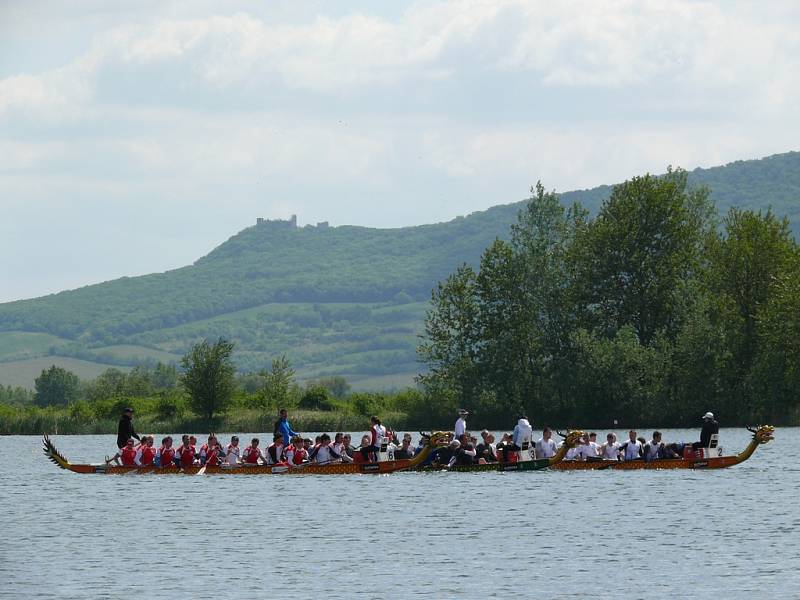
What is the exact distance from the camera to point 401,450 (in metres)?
48.9

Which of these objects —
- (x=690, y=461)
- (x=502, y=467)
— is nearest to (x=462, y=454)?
(x=502, y=467)

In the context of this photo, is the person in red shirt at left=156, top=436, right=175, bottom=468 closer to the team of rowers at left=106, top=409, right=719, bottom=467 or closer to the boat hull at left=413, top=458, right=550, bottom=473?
the team of rowers at left=106, top=409, right=719, bottom=467

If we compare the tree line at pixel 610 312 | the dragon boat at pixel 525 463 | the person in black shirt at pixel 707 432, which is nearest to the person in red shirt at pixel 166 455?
the dragon boat at pixel 525 463

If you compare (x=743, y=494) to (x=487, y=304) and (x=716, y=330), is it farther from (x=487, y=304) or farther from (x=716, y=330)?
(x=487, y=304)

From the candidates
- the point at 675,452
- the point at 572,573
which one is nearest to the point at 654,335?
the point at 675,452

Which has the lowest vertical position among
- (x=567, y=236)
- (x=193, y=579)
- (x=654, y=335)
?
(x=193, y=579)

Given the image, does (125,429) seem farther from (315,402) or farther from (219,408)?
(315,402)

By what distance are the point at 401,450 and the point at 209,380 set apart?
43733 mm

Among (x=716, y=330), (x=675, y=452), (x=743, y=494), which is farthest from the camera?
(x=716, y=330)

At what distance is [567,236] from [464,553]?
201 feet

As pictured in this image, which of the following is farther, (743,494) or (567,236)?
(567,236)

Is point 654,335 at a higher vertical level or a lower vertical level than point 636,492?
higher

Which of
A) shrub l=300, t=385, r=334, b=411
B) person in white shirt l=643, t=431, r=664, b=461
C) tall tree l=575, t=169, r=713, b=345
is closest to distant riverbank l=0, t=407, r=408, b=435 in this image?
shrub l=300, t=385, r=334, b=411

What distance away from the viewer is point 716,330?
81.7 metres
